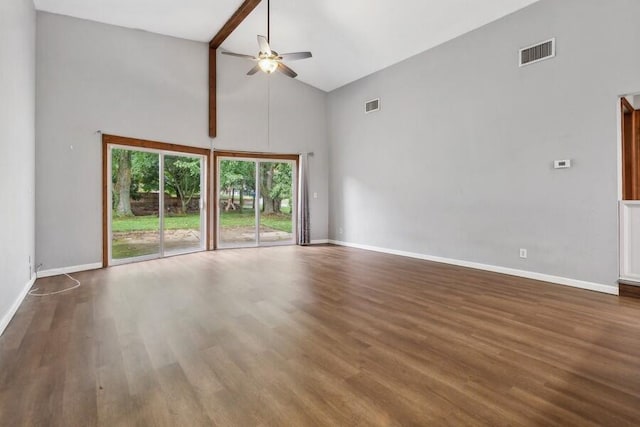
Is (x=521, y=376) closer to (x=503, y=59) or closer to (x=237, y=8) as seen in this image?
(x=503, y=59)

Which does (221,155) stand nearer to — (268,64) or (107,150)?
(107,150)

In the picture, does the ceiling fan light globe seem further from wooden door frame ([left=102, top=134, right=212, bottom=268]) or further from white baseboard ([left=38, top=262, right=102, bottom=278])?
white baseboard ([left=38, top=262, right=102, bottom=278])

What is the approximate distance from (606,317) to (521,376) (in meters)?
1.85

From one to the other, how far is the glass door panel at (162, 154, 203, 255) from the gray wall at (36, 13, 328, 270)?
0.50 metres

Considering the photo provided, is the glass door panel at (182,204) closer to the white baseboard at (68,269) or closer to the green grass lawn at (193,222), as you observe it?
the green grass lawn at (193,222)

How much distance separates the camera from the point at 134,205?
5895 millimetres

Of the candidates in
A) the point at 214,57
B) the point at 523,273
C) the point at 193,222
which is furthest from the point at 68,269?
the point at 523,273

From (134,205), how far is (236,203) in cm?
217

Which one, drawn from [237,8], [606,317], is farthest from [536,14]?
[237,8]

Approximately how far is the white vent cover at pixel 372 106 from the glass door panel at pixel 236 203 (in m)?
3.01

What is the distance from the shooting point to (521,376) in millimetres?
2039

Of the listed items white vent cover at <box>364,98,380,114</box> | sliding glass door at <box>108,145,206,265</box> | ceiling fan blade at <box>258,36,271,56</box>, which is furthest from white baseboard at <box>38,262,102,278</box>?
white vent cover at <box>364,98,380,114</box>

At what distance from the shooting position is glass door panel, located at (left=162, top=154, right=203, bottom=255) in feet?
21.0

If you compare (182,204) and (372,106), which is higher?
(372,106)
